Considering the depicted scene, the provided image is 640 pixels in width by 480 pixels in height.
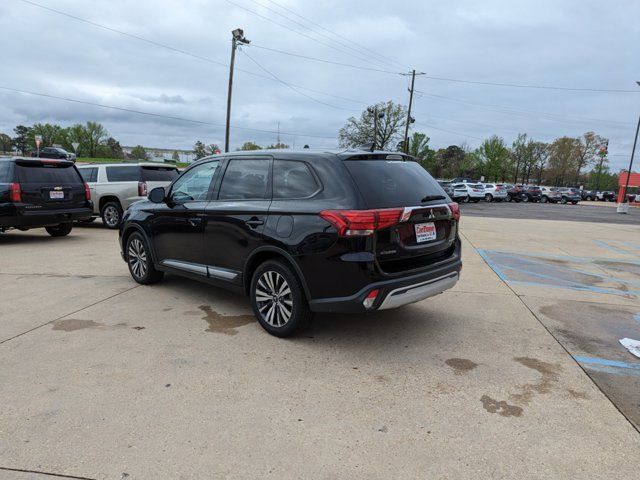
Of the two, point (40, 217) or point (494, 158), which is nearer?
point (40, 217)

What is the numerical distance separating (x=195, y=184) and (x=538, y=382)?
4.02 metres

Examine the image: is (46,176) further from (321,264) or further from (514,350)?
(514,350)

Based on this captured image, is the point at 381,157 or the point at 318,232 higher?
the point at 381,157

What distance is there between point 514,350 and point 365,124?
6978cm

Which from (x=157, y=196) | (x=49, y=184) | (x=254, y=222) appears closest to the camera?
(x=254, y=222)

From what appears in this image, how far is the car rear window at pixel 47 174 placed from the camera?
918 centimetres

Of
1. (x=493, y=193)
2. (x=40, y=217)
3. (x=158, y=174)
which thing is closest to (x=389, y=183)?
(x=40, y=217)

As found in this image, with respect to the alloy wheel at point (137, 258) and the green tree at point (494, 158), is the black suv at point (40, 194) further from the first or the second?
the green tree at point (494, 158)

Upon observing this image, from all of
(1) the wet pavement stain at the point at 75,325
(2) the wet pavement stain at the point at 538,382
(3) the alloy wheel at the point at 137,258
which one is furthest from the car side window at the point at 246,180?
(2) the wet pavement stain at the point at 538,382

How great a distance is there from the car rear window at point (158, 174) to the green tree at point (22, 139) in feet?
313

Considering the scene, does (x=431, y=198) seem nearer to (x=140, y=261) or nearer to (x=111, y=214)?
(x=140, y=261)

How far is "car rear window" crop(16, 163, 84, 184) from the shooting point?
9180 millimetres

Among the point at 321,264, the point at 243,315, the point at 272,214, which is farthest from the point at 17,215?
the point at 321,264

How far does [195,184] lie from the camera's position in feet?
17.5
